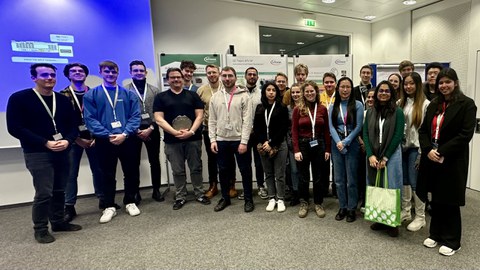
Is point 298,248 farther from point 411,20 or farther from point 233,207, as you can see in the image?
Result: point 411,20

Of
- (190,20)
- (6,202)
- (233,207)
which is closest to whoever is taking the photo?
(233,207)

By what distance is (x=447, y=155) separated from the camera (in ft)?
6.73

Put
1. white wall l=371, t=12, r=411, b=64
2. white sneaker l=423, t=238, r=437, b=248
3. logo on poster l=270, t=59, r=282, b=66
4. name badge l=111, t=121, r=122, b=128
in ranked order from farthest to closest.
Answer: white wall l=371, t=12, r=411, b=64 → logo on poster l=270, t=59, r=282, b=66 → name badge l=111, t=121, r=122, b=128 → white sneaker l=423, t=238, r=437, b=248

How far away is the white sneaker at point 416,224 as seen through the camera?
8.44 feet

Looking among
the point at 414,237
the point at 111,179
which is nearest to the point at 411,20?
the point at 414,237

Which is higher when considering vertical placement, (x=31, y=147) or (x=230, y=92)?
(x=230, y=92)

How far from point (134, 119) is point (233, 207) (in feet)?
5.17

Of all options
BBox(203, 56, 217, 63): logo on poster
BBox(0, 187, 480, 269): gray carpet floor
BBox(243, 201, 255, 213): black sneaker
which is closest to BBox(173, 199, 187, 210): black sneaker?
BBox(0, 187, 480, 269): gray carpet floor

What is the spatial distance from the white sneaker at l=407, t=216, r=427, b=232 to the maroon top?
3.37 feet

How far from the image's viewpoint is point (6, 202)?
3695 millimetres

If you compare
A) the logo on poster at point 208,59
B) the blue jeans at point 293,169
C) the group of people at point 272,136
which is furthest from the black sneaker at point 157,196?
the logo on poster at point 208,59

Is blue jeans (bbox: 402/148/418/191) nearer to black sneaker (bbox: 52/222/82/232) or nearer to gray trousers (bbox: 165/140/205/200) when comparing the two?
gray trousers (bbox: 165/140/205/200)

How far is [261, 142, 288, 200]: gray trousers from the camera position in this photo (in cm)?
310

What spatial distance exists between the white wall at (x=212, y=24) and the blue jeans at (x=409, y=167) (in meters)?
3.05
